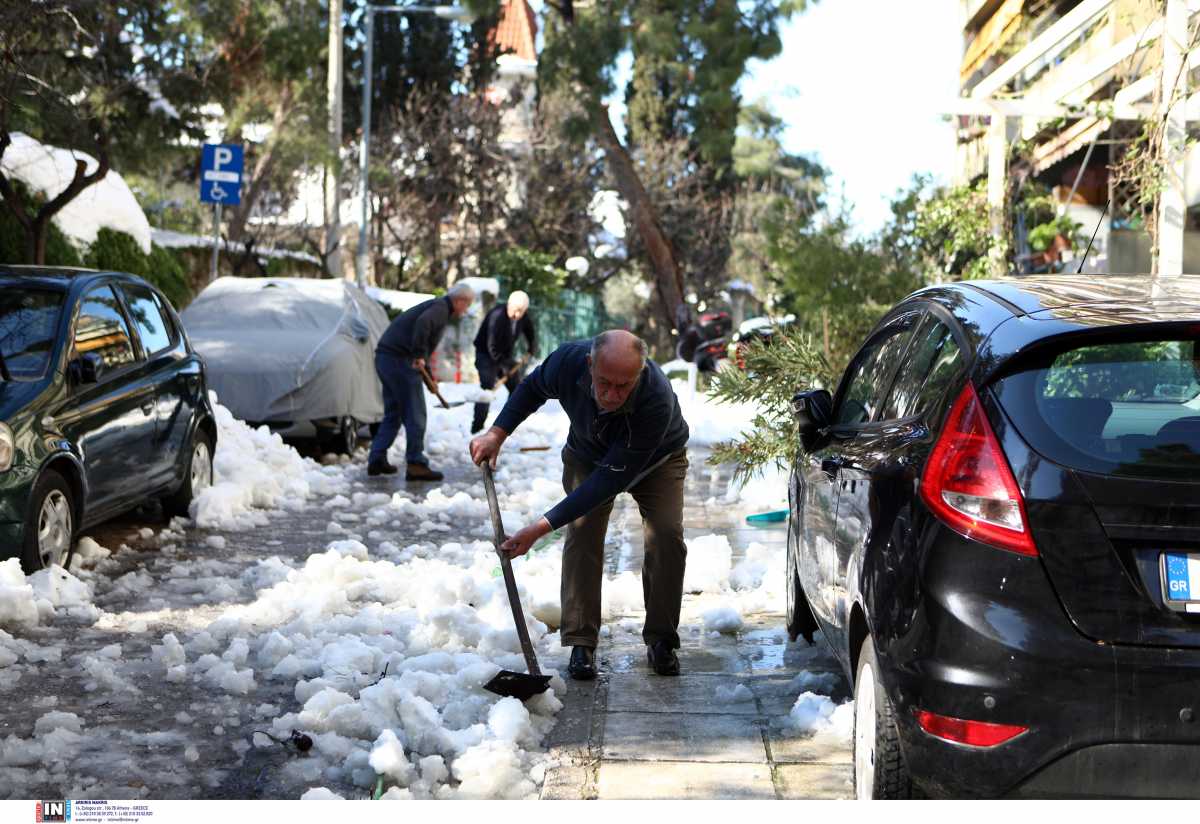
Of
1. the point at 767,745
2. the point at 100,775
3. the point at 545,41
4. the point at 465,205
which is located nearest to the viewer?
the point at 100,775

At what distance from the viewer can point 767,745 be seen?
523 centimetres

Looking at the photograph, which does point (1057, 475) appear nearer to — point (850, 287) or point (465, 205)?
point (850, 287)

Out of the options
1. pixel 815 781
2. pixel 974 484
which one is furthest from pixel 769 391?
pixel 974 484

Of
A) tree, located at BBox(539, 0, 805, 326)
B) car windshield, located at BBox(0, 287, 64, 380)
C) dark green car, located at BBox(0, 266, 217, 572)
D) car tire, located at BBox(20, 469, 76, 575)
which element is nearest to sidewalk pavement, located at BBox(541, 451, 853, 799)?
car tire, located at BBox(20, 469, 76, 575)

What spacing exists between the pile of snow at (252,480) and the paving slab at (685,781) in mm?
5775

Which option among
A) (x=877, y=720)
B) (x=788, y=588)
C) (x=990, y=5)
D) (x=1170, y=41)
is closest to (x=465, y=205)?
(x=990, y=5)

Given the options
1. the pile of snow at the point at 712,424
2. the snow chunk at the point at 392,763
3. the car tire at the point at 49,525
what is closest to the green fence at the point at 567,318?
the pile of snow at the point at 712,424

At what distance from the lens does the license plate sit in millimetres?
3533

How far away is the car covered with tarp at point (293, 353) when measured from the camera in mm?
14039

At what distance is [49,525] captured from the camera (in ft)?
25.3

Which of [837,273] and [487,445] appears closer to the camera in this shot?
[487,445]

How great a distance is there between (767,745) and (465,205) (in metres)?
34.2

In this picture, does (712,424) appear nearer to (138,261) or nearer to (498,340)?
(498,340)

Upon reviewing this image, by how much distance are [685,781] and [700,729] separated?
0.64 m
